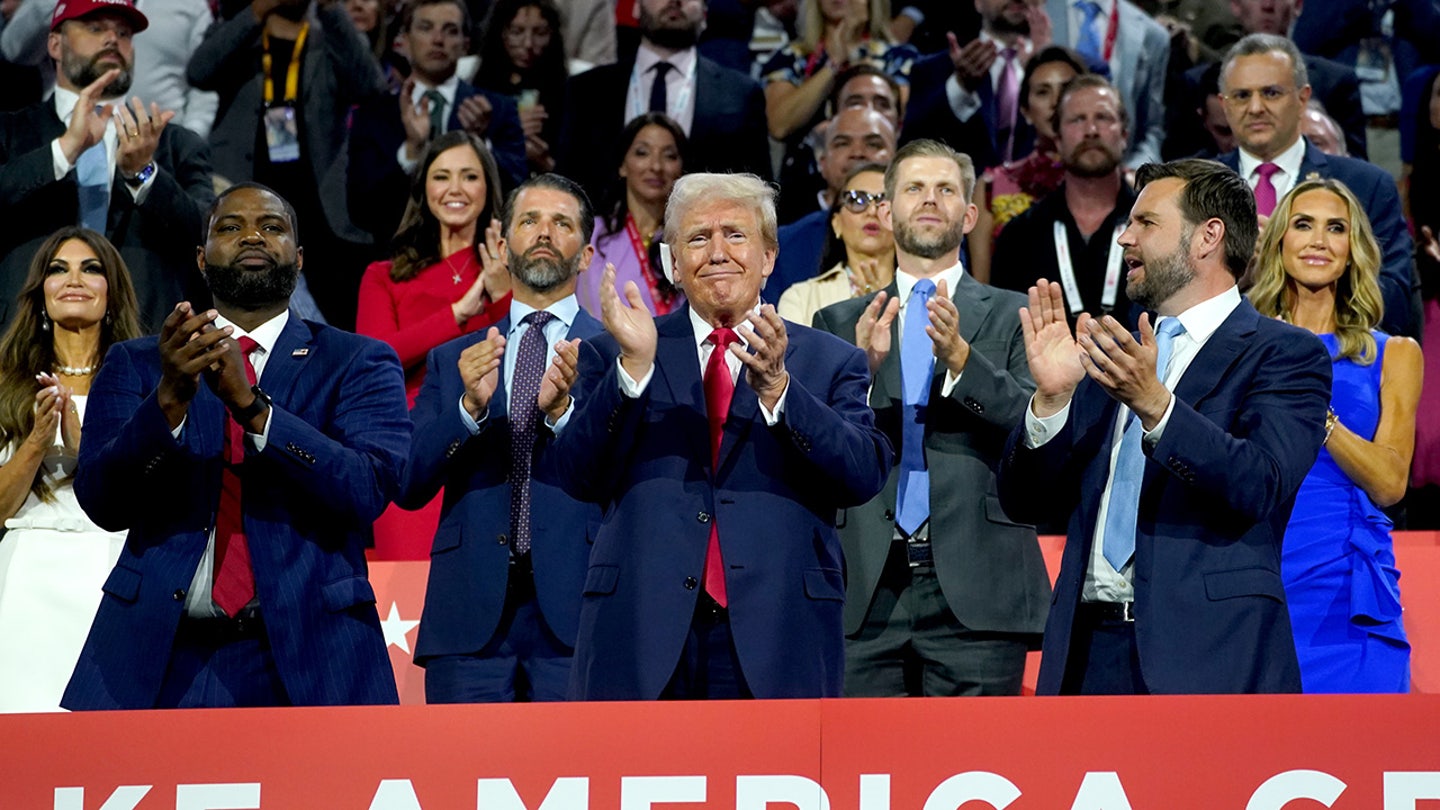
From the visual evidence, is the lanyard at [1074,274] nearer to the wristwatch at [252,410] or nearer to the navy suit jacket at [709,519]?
the navy suit jacket at [709,519]

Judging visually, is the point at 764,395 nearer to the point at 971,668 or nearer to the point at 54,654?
the point at 971,668

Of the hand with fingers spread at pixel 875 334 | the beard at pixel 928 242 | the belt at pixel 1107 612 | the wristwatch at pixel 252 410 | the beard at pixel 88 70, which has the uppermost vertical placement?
the beard at pixel 88 70

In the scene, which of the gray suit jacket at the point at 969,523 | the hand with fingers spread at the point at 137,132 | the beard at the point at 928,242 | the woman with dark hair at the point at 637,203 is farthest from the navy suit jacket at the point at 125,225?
the gray suit jacket at the point at 969,523

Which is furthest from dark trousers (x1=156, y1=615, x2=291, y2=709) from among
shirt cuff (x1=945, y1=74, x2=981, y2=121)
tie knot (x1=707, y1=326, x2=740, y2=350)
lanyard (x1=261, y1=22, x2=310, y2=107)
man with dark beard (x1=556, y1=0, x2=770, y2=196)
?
shirt cuff (x1=945, y1=74, x2=981, y2=121)

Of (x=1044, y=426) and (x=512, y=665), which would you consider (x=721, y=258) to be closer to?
(x=1044, y=426)

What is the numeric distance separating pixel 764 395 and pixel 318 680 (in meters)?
1.17

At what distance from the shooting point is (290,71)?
318 inches

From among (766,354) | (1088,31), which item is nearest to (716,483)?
(766,354)

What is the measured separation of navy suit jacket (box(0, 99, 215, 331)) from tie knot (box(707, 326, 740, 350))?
9.92ft

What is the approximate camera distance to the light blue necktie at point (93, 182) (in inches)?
265

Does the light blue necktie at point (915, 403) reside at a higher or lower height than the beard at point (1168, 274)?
lower

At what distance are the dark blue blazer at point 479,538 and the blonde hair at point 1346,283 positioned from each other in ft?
6.55

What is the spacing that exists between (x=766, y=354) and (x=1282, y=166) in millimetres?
3460

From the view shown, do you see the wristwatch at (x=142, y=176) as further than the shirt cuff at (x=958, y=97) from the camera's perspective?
No
